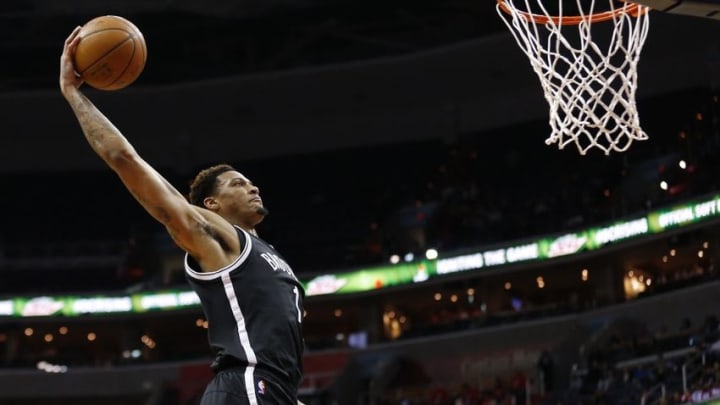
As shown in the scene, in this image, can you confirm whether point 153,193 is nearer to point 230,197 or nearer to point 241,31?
point 230,197

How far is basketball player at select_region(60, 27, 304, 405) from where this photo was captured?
3.79m

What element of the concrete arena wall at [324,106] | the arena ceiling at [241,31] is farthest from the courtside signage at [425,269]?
the arena ceiling at [241,31]

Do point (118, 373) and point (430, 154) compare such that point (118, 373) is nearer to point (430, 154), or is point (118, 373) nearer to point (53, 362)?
point (53, 362)

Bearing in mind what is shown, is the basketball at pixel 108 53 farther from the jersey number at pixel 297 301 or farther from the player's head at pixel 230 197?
the jersey number at pixel 297 301

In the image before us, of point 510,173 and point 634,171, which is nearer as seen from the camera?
point 634,171

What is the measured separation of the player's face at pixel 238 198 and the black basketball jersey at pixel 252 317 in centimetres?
20

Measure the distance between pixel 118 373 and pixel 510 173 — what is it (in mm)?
10558

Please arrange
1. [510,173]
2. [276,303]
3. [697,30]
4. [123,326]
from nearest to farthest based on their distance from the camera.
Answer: [276,303] → [697,30] → [510,173] → [123,326]

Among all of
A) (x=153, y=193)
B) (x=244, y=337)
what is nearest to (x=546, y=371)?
(x=244, y=337)

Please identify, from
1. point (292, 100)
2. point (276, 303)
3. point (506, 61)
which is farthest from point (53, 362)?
point (276, 303)

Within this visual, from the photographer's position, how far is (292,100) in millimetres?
29859

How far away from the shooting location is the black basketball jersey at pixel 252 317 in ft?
12.5

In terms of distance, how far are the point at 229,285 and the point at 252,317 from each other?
0.42ft

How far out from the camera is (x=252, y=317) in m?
3.86
